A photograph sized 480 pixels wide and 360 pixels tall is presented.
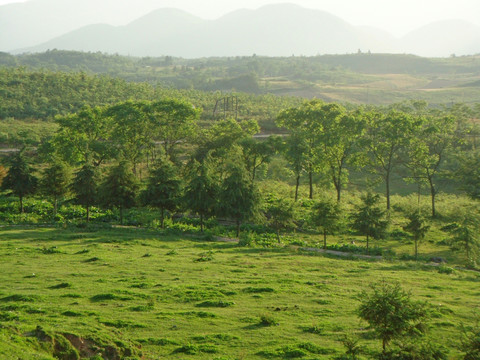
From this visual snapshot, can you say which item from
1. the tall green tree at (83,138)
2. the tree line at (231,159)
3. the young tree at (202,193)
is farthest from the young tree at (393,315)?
the tall green tree at (83,138)

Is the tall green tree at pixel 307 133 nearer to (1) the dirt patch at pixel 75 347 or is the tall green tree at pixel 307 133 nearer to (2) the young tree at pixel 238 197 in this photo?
(2) the young tree at pixel 238 197

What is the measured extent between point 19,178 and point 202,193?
71.6 feet

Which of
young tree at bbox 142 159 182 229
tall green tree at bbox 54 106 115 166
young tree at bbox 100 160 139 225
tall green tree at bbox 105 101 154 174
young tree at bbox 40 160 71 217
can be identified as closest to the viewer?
young tree at bbox 142 159 182 229

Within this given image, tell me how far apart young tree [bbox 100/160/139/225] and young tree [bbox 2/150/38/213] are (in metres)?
9.43

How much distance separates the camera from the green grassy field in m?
20.6

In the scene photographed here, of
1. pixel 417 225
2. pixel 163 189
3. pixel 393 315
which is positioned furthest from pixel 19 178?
pixel 393 315

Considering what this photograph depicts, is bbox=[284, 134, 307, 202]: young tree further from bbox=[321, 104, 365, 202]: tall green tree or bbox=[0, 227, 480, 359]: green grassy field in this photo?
bbox=[0, 227, 480, 359]: green grassy field

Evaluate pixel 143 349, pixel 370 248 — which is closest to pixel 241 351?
pixel 143 349

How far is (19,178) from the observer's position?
5172 cm

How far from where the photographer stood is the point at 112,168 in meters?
49.0

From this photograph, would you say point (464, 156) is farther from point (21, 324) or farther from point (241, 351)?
point (21, 324)

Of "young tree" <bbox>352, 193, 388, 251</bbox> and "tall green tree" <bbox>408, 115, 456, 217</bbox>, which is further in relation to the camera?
"tall green tree" <bbox>408, 115, 456, 217</bbox>

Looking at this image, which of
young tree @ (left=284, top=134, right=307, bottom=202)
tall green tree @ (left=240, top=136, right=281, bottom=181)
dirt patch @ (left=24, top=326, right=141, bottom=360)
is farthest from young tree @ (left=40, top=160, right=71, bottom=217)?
dirt patch @ (left=24, top=326, right=141, bottom=360)

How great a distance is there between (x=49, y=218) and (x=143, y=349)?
35128 mm
